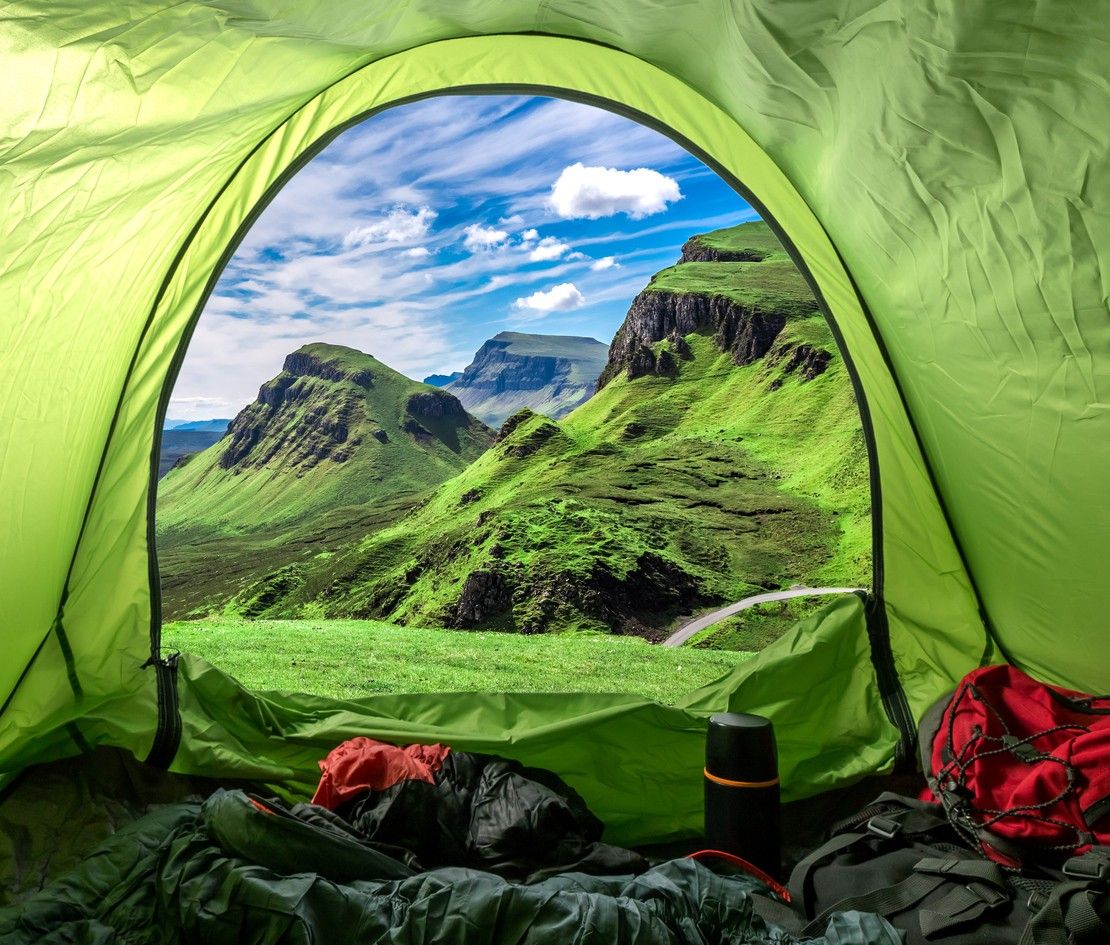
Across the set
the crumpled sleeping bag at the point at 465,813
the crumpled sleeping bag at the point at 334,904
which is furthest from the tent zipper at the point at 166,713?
the crumpled sleeping bag at the point at 334,904

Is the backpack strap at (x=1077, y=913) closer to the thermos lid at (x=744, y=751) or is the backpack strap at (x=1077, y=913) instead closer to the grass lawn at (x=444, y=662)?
the thermos lid at (x=744, y=751)

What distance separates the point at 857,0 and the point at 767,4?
153mm

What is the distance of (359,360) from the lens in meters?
52.8

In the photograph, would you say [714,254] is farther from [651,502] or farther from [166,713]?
[166,713]

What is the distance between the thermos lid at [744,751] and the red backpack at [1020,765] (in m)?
0.36

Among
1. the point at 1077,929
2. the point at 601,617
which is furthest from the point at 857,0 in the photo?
the point at 601,617

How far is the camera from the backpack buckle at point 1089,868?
47.4 inches

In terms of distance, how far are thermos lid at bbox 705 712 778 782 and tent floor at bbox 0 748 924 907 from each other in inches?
14.6

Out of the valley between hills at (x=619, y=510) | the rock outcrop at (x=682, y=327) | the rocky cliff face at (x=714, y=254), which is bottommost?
the valley between hills at (x=619, y=510)

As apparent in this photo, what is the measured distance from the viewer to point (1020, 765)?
161 centimetres

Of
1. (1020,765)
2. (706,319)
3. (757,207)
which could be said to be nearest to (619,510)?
(706,319)

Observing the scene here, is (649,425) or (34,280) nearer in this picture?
(34,280)

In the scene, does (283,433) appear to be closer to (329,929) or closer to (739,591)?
(739,591)

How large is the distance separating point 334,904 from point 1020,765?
1.34 m
